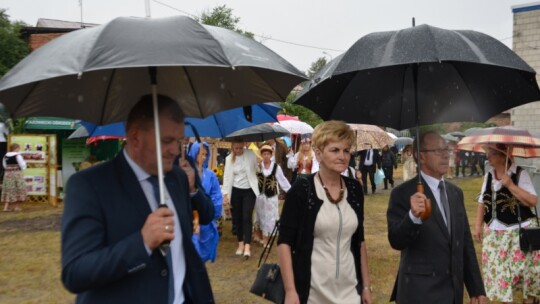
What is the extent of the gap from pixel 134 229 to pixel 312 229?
143cm

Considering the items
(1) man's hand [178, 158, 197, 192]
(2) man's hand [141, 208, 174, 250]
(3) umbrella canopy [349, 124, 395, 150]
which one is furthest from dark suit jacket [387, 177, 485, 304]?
(3) umbrella canopy [349, 124, 395, 150]

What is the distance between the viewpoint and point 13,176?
546 inches

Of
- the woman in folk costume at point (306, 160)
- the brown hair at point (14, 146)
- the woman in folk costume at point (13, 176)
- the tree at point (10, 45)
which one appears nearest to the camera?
the woman in folk costume at point (306, 160)

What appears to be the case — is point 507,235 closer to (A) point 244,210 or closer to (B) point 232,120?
(B) point 232,120

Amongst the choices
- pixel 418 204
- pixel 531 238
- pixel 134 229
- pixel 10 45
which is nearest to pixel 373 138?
pixel 531 238

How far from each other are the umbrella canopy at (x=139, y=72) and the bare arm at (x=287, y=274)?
0.99 m

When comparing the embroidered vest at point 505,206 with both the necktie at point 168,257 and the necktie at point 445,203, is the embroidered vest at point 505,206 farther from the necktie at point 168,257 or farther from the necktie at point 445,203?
the necktie at point 168,257

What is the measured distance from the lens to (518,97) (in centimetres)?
364

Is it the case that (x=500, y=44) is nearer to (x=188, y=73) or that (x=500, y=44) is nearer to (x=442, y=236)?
(x=442, y=236)

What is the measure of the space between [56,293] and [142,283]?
217 inches

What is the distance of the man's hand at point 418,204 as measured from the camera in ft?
10.4

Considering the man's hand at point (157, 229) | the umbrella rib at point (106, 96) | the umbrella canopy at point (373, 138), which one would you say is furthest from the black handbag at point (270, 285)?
the umbrella canopy at point (373, 138)

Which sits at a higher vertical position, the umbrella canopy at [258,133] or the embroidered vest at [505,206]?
the umbrella canopy at [258,133]

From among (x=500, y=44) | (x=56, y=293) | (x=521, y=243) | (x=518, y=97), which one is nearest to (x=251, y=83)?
(x=500, y=44)
